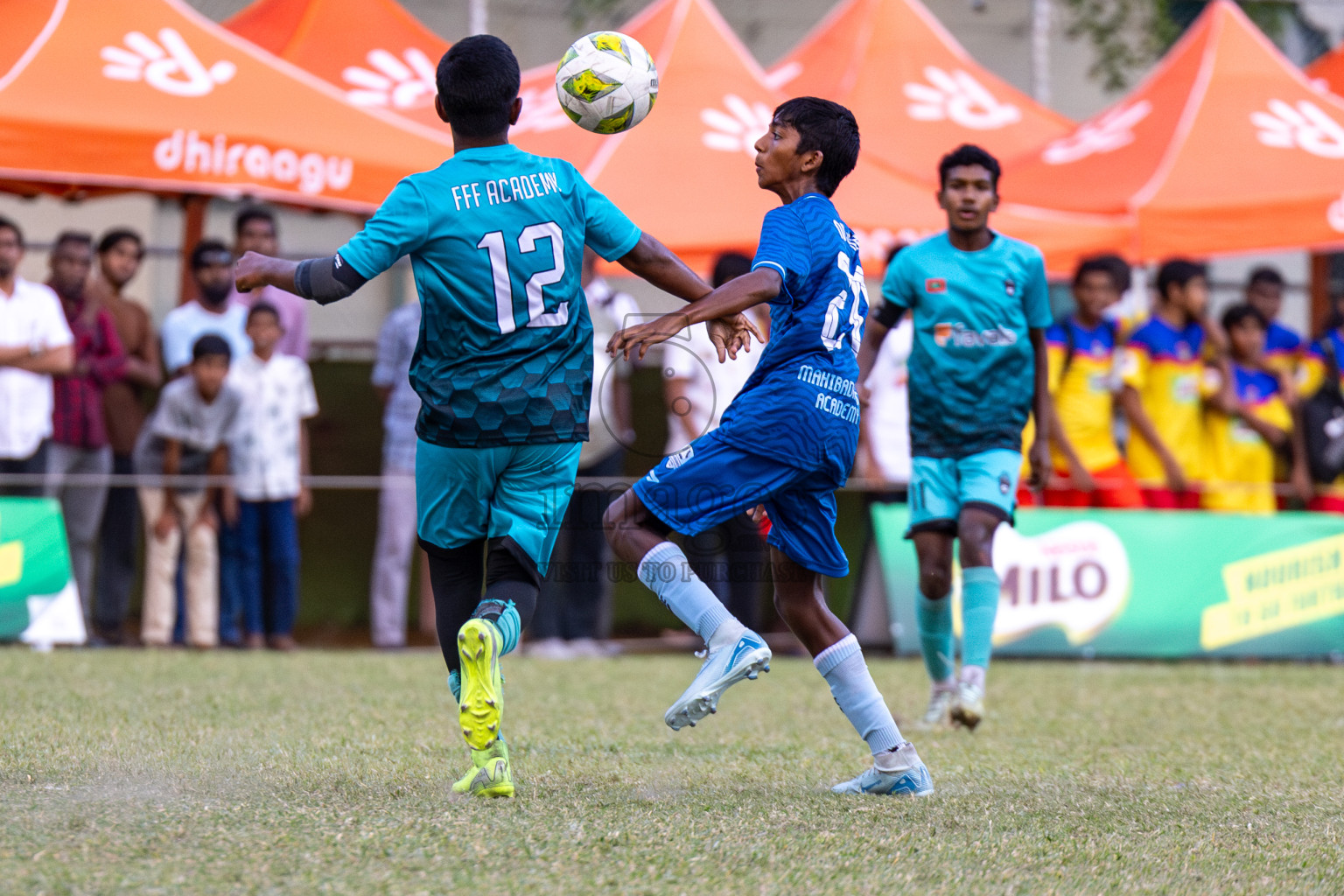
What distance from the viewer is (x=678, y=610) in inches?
188

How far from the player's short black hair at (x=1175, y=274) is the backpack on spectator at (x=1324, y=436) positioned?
124cm

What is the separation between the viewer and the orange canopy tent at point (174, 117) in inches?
362

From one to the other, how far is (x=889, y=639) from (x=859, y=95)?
4.93 meters

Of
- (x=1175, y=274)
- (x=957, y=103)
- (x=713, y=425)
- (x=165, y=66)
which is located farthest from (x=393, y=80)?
(x=1175, y=274)

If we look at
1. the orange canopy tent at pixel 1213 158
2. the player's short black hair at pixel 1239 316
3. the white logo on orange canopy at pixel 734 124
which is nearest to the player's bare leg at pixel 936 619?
the orange canopy tent at pixel 1213 158

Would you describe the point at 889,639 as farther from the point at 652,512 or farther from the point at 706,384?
the point at 652,512

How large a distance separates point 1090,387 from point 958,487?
4.14 meters

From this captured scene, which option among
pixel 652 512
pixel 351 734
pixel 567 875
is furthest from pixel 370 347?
pixel 567 875

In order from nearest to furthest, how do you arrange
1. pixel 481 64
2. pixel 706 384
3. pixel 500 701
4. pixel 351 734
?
pixel 500 701, pixel 481 64, pixel 351 734, pixel 706 384

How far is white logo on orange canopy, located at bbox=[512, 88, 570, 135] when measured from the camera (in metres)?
11.4

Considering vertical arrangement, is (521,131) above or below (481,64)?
above

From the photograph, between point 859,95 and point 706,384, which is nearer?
point 706,384

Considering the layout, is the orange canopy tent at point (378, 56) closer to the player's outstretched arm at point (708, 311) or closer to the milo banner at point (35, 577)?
the milo banner at point (35, 577)

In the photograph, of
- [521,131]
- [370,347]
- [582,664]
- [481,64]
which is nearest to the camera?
[481,64]
